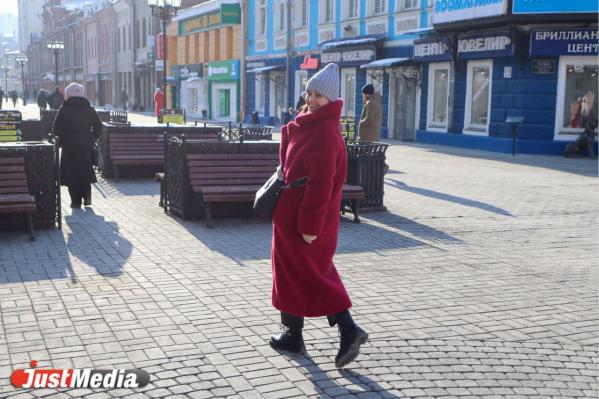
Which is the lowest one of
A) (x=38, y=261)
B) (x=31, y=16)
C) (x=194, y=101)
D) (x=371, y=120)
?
(x=38, y=261)

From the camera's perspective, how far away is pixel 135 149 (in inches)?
546

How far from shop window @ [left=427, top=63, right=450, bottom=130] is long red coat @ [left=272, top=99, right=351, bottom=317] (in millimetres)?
20983

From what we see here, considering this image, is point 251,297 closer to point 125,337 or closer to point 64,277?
point 125,337

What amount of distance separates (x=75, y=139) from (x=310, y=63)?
76.4ft

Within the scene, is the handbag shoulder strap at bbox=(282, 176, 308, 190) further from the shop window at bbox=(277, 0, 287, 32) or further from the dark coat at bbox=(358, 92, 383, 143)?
the shop window at bbox=(277, 0, 287, 32)

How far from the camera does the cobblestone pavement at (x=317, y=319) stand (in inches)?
174

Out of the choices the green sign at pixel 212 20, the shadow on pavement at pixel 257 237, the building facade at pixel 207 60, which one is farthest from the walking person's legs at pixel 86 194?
the green sign at pixel 212 20

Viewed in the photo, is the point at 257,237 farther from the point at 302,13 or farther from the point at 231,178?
the point at 302,13

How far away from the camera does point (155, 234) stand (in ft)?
28.1

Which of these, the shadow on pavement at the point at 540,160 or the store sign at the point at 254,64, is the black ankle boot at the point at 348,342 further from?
the store sign at the point at 254,64

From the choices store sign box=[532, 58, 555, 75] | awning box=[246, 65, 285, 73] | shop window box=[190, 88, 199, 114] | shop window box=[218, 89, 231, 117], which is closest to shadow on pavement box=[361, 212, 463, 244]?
store sign box=[532, 58, 555, 75]

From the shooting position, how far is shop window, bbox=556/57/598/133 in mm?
21125

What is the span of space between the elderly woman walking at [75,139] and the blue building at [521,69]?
13826 mm

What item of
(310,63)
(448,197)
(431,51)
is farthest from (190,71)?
(448,197)
